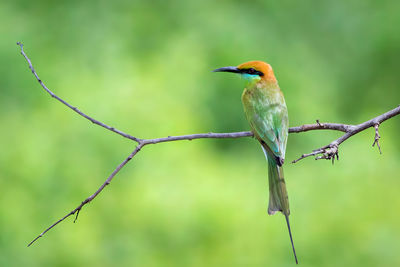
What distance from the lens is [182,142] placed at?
13.8 feet

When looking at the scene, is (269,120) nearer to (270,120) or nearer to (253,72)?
(270,120)

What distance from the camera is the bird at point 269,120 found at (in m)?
1.92

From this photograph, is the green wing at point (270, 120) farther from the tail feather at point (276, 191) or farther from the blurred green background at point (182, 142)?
the blurred green background at point (182, 142)

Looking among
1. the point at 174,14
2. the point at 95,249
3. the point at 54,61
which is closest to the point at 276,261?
the point at 95,249

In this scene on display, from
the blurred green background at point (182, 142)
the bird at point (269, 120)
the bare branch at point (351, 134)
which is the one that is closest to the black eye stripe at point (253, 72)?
the bird at point (269, 120)

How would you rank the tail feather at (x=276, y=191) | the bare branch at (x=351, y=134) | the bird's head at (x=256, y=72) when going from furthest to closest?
the bird's head at (x=256, y=72), the tail feather at (x=276, y=191), the bare branch at (x=351, y=134)

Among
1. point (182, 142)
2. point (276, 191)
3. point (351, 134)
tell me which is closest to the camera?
point (351, 134)

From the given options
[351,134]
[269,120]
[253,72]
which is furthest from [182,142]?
[351,134]

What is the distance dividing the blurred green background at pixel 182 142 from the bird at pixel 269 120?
5.26ft

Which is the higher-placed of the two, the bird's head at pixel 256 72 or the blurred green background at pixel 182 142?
the bird's head at pixel 256 72

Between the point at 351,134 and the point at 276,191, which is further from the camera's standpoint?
the point at 276,191

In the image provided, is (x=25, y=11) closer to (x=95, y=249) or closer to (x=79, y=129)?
(x=79, y=129)

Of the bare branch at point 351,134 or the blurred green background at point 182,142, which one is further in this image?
the blurred green background at point 182,142

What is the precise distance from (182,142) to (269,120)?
7.29 ft
